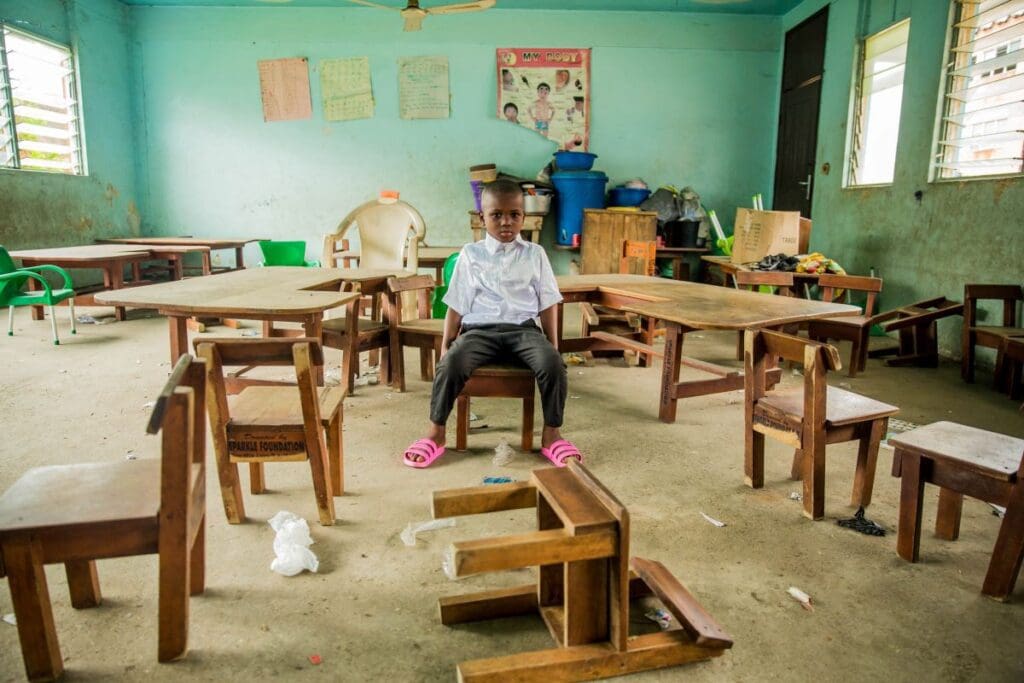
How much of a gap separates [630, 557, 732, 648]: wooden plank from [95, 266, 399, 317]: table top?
1666 millimetres

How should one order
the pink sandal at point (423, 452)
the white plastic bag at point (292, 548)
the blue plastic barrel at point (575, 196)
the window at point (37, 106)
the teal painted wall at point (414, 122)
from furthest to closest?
1. the teal painted wall at point (414, 122)
2. the blue plastic barrel at point (575, 196)
3. the window at point (37, 106)
4. the pink sandal at point (423, 452)
5. the white plastic bag at point (292, 548)

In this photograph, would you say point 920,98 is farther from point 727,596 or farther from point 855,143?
point 727,596

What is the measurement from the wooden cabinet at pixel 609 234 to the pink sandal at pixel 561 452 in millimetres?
3424

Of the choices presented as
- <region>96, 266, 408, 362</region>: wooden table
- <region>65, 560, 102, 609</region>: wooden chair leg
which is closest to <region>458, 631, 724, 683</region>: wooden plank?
<region>65, 560, 102, 609</region>: wooden chair leg

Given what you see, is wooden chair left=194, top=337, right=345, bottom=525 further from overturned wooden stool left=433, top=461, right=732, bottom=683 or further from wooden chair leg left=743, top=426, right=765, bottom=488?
wooden chair leg left=743, top=426, right=765, bottom=488

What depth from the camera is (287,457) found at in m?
2.13

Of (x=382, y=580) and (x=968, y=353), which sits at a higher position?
(x=968, y=353)

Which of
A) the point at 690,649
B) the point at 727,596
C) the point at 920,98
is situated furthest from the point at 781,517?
the point at 920,98

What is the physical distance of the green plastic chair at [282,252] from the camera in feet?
20.1

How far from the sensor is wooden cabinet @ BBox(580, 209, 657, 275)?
A: 604cm

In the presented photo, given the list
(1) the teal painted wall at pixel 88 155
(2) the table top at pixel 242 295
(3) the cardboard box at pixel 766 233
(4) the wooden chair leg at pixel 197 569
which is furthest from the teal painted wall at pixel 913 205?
(1) the teal painted wall at pixel 88 155

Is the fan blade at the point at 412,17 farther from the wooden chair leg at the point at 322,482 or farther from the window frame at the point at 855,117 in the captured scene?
the window frame at the point at 855,117

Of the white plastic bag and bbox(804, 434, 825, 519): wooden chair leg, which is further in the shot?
bbox(804, 434, 825, 519): wooden chair leg

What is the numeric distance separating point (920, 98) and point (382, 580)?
229 inches
